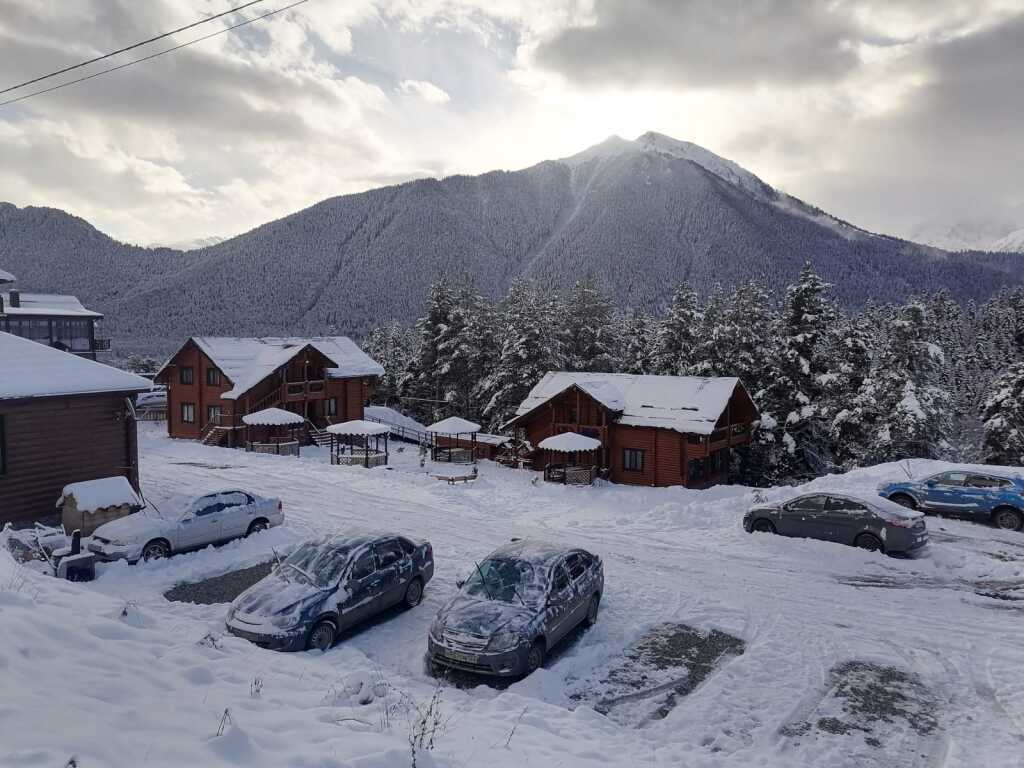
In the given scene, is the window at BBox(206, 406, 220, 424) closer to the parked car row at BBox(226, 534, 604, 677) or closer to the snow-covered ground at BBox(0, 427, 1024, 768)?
the snow-covered ground at BBox(0, 427, 1024, 768)

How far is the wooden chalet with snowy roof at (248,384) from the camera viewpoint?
144 feet

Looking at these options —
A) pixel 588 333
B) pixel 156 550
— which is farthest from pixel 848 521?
pixel 588 333

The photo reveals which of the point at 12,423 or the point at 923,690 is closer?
the point at 923,690

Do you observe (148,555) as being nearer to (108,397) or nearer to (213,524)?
(213,524)

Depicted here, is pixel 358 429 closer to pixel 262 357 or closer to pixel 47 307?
pixel 262 357

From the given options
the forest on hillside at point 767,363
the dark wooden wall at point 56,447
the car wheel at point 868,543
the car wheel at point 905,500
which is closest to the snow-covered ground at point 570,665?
the car wheel at point 868,543

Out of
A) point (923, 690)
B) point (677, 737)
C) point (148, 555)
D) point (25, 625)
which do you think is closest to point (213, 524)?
point (148, 555)

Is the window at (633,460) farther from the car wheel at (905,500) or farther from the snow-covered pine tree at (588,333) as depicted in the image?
the snow-covered pine tree at (588,333)

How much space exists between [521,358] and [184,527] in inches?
1236

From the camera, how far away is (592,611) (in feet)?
43.8

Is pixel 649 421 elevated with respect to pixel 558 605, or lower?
elevated

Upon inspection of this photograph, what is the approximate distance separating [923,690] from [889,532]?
745 centimetres

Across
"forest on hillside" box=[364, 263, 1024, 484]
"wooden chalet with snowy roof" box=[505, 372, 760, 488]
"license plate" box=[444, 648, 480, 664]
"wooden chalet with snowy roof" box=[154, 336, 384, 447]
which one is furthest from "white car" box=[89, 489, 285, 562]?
"forest on hillside" box=[364, 263, 1024, 484]

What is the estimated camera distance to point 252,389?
143ft
